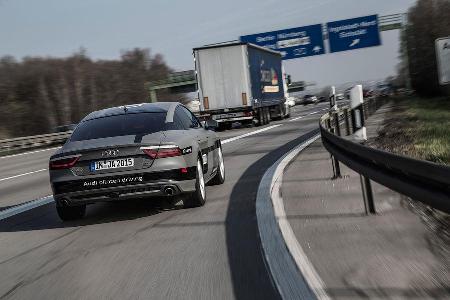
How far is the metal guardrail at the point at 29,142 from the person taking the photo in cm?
3525

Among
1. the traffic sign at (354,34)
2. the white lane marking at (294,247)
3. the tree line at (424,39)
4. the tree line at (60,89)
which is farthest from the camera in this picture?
the tree line at (60,89)

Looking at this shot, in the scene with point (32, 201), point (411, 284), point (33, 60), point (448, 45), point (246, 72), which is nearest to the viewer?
point (411, 284)

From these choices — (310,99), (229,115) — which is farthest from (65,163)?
(310,99)

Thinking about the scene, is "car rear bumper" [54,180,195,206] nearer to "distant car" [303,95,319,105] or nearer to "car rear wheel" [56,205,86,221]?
"car rear wheel" [56,205,86,221]

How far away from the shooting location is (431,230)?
5676mm

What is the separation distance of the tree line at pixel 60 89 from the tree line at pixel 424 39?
32378 millimetres

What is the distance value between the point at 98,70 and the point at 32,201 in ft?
220

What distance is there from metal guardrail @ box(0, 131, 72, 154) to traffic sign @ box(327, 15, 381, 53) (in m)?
23.3

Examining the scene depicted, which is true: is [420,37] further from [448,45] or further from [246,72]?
[448,45]

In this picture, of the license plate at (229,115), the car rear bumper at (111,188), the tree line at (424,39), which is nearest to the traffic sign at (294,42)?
the tree line at (424,39)

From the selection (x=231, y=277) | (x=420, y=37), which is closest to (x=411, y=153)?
(x=231, y=277)

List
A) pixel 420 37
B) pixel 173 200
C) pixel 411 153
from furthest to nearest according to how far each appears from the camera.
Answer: pixel 420 37 < pixel 411 153 < pixel 173 200

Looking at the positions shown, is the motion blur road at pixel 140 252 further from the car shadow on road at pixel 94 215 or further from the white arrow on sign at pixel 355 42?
the white arrow on sign at pixel 355 42

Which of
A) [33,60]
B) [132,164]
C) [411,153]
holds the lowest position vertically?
[411,153]
